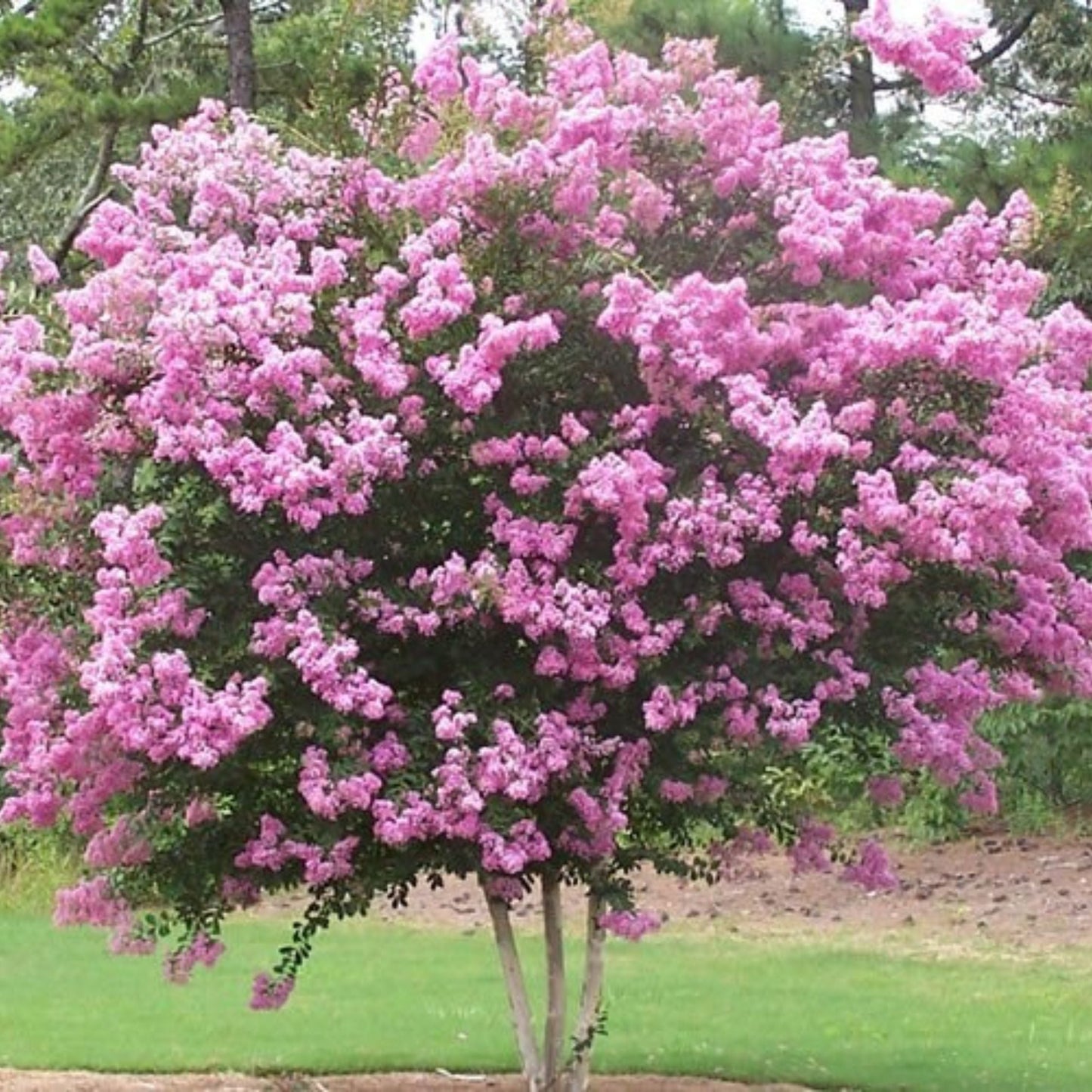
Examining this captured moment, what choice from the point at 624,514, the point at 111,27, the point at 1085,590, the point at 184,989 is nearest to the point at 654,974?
the point at 184,989

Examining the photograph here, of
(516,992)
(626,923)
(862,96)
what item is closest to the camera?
(626,923)

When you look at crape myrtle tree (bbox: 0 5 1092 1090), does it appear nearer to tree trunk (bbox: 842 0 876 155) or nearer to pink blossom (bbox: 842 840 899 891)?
pink blossom (bbox: 842 840 899 891)

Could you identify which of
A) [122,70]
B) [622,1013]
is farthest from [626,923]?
[122,70]

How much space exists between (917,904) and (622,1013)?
5.15m

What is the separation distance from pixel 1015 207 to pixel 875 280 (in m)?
0.61

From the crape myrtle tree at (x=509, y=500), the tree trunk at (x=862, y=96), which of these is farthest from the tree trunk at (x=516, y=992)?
the tree trunk at (x=862, y=96)

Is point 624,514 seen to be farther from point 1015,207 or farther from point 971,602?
point 1015,207

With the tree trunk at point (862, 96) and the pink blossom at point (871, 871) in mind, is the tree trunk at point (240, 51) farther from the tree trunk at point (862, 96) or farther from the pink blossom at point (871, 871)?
the pink blossom at point (871, 871)

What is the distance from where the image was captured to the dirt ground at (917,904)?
13844 millimetres

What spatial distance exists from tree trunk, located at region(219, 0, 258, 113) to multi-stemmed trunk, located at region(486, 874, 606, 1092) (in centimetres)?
816

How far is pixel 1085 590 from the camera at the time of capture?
6.90 meters

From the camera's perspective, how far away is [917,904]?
595 inches

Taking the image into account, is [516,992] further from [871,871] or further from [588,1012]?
[871,871]

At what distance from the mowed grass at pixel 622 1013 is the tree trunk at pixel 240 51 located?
5605mm
